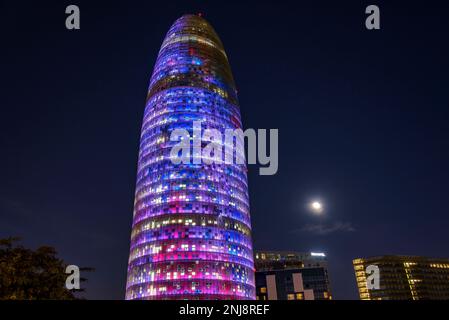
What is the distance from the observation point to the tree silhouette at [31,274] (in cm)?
2688

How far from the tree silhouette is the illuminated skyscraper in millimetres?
94708

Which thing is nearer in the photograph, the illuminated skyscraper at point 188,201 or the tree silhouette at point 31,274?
the tree silhouette at point 31,274

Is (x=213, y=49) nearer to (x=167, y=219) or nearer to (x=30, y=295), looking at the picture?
(x=167, y=219)

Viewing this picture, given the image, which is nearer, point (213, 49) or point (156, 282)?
point (156, 282)

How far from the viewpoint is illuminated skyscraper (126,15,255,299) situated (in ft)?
416

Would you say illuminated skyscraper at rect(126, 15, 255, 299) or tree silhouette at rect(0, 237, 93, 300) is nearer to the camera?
tree silhouette at rect(0, 237, 93, 300)

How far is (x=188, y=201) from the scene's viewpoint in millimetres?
136625

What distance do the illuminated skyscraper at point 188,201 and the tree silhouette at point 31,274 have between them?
94.7m

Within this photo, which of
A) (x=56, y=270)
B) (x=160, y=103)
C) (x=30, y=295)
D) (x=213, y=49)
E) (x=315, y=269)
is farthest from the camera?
(x=315, y=269)

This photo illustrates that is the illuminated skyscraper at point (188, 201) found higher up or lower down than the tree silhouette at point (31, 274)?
higher up

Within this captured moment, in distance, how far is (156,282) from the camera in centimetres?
12456
